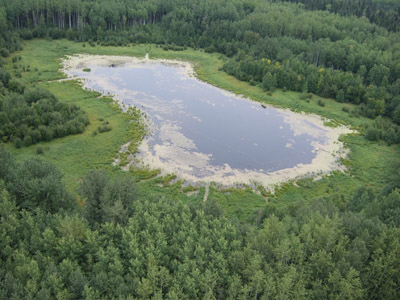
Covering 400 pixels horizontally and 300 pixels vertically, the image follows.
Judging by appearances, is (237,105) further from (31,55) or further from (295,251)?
(31,55)

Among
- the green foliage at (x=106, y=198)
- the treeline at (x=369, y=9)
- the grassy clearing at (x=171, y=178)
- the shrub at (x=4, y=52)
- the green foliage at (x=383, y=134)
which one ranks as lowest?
the grassy clearing at (x=171, y=178)

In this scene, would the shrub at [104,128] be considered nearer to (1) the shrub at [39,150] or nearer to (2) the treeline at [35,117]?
(2) the treeline at [35,117]

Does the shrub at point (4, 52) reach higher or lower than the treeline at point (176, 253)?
lower

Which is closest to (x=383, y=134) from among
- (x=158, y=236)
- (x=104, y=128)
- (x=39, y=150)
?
(x=104, y=128)

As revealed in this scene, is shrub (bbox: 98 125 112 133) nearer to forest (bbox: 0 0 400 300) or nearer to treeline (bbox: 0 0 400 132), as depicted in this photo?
forest (bbox: 0 0 400 300)

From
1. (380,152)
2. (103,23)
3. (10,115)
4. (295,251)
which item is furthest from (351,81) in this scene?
(103,23)

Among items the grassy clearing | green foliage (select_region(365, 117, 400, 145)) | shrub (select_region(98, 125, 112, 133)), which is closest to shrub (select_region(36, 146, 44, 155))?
the grassy clearing

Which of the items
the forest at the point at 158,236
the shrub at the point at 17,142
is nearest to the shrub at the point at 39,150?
the forest at the point at 158,236
